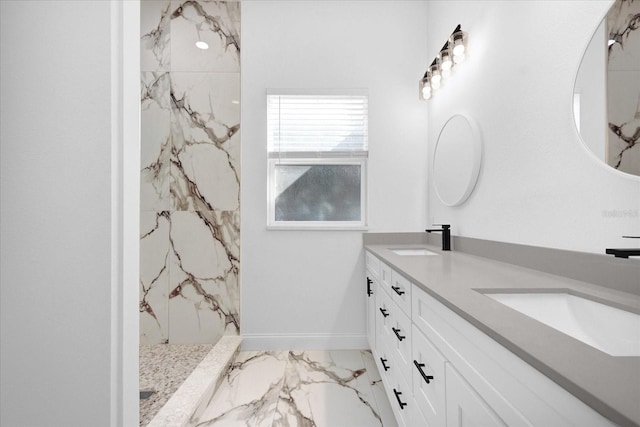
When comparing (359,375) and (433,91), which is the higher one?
(433,91)

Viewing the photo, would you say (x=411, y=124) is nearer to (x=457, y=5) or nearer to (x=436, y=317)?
(x=457, y=5)

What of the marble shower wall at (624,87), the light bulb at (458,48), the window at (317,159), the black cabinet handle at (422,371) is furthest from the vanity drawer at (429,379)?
the light bulb at (458,48)

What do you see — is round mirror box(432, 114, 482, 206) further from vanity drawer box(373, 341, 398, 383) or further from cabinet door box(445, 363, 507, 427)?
cabinet door box(445, 363, 507, 427)

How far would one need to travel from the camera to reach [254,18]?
2664 millimetres

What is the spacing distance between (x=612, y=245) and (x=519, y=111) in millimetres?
782

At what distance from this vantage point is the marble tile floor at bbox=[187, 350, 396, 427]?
175cm

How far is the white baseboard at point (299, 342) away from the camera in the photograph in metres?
2.64

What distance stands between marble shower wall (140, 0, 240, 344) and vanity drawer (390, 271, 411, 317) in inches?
59.8

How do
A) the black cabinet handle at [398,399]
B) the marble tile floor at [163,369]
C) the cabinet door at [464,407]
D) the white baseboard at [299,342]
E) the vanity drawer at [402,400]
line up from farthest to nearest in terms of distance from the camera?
the white baseboard at [299,342]
the marble tile floor at [163,369]
the black cabinet handle at [398,399]
the vanity drawer at [402,400]
the cabinet door at [464,407]

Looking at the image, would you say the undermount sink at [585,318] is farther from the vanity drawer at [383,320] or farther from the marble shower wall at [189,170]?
the marble shower wall at [189,170]

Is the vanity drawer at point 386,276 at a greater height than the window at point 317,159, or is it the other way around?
the window at point 317,159

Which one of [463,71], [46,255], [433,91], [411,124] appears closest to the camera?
[46,255]

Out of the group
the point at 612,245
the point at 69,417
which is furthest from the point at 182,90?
the point at 612,245

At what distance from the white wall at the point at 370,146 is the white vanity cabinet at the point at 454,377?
931 millimetres
